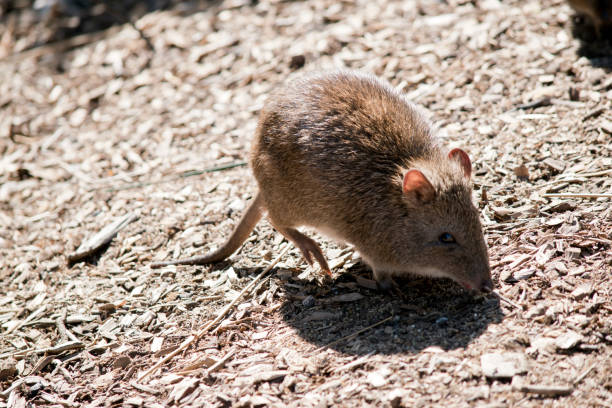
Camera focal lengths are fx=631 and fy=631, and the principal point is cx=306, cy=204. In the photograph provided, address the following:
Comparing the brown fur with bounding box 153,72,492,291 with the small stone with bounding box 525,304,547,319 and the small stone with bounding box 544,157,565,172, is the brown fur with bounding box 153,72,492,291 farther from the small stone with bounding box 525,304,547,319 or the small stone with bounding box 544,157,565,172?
the small stone with bounding box 544,157,565,172

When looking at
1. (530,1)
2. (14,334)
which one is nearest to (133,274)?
(14,334)

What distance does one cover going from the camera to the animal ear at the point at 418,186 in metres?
4.24

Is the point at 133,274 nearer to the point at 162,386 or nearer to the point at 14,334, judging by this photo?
the point at 14,334

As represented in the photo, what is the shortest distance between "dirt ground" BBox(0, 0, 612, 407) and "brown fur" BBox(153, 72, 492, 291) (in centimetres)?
36

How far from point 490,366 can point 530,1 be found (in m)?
5.72

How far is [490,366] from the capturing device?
145 inches

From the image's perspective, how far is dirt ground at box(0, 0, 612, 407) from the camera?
398cm

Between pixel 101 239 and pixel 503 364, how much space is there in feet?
13.4

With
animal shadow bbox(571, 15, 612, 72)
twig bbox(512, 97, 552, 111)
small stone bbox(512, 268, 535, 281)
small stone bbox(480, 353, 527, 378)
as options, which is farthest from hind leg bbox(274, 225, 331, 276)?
animal shadow bbox(571, 15, 612, 72)

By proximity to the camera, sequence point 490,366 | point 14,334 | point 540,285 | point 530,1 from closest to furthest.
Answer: point 490,366 → point 540,285 → point 14,334 → point 530,1

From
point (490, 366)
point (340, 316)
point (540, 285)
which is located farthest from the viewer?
point (340, 316)

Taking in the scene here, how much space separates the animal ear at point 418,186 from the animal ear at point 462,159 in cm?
33

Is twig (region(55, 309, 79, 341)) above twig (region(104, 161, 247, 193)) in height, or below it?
below

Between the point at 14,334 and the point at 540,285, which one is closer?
the point at 540,285
